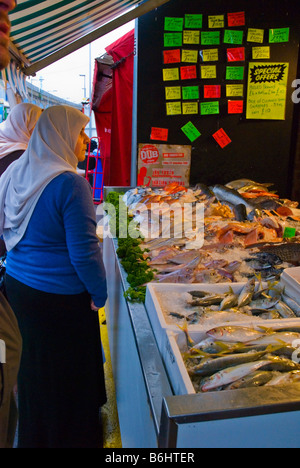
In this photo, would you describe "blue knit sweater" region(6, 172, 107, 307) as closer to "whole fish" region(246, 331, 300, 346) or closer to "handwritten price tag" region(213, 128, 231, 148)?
"whole fish" region(246, 331, 300, 346)

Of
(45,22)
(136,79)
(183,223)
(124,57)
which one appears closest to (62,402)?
(183,223)

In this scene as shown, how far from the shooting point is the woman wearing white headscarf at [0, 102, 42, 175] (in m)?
3.46

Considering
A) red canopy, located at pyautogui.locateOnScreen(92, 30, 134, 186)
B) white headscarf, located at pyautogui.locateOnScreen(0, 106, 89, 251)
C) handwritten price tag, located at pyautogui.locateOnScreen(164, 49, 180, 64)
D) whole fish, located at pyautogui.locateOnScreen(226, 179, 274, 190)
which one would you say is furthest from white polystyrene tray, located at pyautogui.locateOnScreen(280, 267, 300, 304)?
red canopy, located at pyautogui.locateOnScreen(92, 30, 134, 186)

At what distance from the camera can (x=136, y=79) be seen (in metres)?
5.36

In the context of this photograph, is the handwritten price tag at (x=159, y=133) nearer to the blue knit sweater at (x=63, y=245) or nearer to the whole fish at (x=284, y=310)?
the blue knit sweater at (x=63, y=245)

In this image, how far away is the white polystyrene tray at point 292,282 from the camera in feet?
6.80

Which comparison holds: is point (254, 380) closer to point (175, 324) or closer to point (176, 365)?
point (176, 365)

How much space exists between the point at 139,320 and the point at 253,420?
926 millimetres

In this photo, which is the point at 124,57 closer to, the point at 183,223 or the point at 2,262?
the point at 183,223

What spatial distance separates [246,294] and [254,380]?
751 mm

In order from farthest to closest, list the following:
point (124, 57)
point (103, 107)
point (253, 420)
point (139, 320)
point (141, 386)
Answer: point (103, 107)
point (124, 57)
point (139, 320)
point (141, 386)
point (253, 420)

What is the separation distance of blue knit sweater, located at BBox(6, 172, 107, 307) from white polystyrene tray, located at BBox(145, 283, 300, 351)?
0.39m

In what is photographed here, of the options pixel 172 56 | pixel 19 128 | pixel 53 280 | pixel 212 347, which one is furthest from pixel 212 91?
pixel 212 347

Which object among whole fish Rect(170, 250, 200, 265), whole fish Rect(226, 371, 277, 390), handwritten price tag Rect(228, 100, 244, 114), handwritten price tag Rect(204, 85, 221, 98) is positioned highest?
handwritten price tag Rect(204, 85, 221, 98)
